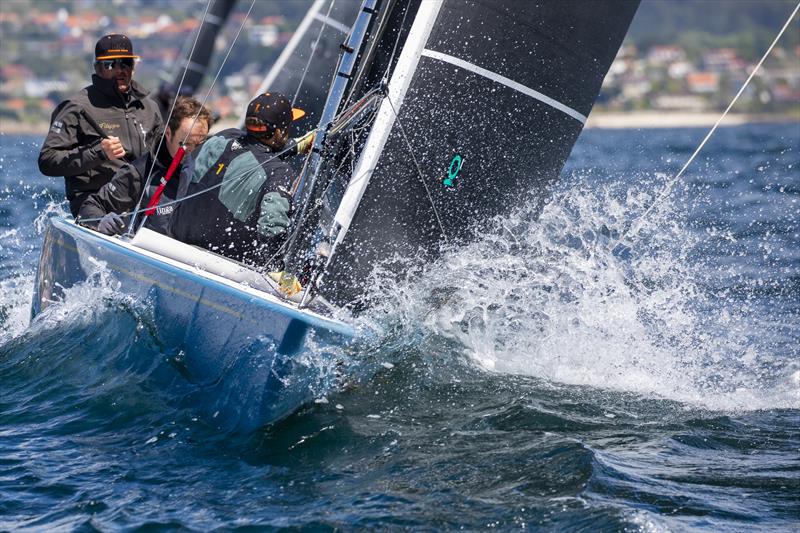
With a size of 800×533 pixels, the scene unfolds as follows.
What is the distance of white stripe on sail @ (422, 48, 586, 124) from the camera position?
16.8 ft

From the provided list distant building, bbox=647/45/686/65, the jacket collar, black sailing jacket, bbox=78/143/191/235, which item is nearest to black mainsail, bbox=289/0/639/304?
black sailing jacket, bbox=78/143/191/235

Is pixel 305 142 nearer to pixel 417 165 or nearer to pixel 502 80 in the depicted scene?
pixel 417 165

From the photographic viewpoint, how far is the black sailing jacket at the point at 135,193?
555 centimetres

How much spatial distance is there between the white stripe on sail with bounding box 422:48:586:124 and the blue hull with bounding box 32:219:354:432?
4.53 ft

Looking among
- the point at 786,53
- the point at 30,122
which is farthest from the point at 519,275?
the point at 786,53

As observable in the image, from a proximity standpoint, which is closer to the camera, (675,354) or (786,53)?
(675,354)

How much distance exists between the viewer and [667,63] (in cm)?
6906

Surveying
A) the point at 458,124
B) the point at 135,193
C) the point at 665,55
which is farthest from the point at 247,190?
the point at 665,55

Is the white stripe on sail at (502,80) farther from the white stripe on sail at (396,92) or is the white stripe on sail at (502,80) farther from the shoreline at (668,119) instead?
the shoreline at (668,119)

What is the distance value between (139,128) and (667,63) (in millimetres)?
66116

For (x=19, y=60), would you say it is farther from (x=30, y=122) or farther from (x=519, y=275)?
(x=519, y=275)

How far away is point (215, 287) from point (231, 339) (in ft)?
0.72

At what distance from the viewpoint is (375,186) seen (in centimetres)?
504

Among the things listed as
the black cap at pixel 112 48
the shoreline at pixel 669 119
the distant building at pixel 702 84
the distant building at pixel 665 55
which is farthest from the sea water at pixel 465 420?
the distant building at pixel 665 55
